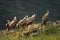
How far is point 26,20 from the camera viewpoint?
9062 mm

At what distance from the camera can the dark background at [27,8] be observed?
1046cm

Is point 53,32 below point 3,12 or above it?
below

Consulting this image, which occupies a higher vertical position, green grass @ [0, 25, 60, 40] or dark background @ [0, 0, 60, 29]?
dark background @ [0, 0, 60, 29]

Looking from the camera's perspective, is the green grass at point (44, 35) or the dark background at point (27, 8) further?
the dark background at point (27, 8)

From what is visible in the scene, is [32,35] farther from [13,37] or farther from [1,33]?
[1,33]

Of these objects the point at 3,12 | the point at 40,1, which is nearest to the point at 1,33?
the point at 3,12

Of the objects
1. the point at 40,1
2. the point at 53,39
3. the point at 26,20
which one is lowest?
the point at 53,39

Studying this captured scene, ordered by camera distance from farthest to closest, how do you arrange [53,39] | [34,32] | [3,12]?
[3,12], [34,32], [53,39]

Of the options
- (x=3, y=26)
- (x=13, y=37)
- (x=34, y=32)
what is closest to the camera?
(x=13, y=37)

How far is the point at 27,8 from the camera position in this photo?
35.9 feet

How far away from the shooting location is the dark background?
34.3ft

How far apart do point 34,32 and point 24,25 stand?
103cm

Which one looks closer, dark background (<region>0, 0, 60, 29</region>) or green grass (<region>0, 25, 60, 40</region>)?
green grass (<region>0, 25, 60, 40</region>)

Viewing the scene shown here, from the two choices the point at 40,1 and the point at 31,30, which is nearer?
the point at 31,30
